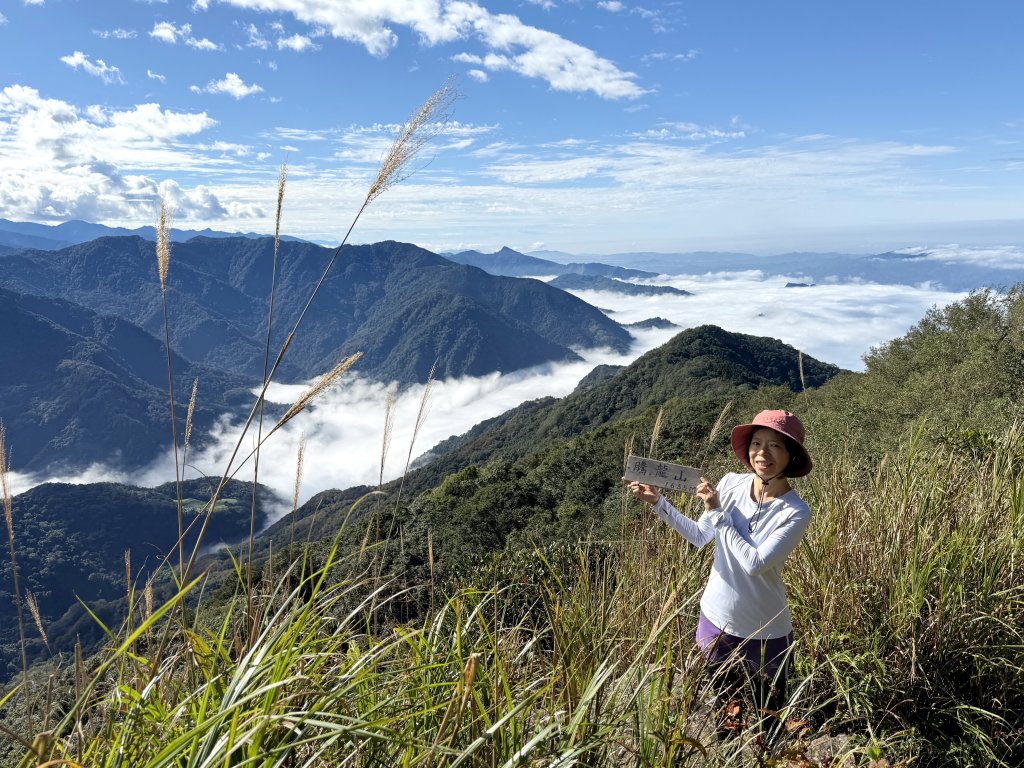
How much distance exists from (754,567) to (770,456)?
0.42 metres

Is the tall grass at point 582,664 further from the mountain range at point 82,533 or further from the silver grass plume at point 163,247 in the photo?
the mountain range at point 82,533

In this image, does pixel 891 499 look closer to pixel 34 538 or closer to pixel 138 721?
pixel 138 721

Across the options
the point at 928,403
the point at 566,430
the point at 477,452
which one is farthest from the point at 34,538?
the point at 928,403

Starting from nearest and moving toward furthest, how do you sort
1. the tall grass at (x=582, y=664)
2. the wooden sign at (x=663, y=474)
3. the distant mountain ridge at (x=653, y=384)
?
the tall grass at (x=582, y=664)
the wooden sign at (x=663, y=474)
the distant mountain ridge at (x=653, y=384)

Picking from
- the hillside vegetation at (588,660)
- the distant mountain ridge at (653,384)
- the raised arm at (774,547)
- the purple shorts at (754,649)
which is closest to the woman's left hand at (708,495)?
the raised arm at (774,547)

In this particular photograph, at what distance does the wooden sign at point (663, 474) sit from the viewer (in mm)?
2121

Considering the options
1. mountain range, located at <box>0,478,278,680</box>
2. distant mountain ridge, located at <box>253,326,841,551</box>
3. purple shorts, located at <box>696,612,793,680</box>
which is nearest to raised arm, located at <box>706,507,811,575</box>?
purple shorts, located at <box>696,612,793,680</box>

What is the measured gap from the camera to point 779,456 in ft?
7.17

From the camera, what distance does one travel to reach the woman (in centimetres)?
202

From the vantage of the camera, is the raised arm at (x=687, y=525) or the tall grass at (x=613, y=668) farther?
the raised arm at (x=687, y=525)

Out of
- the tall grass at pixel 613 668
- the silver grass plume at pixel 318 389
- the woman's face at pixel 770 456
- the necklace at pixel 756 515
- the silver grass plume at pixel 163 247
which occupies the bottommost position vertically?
the tall grass at pixel 613 668

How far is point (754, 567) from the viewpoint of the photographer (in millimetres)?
2012

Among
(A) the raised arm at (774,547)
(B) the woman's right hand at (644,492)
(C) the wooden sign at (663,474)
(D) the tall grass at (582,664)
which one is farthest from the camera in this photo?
(B) the woman's right hand at (644,492)

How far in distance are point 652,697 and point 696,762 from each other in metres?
0.24
